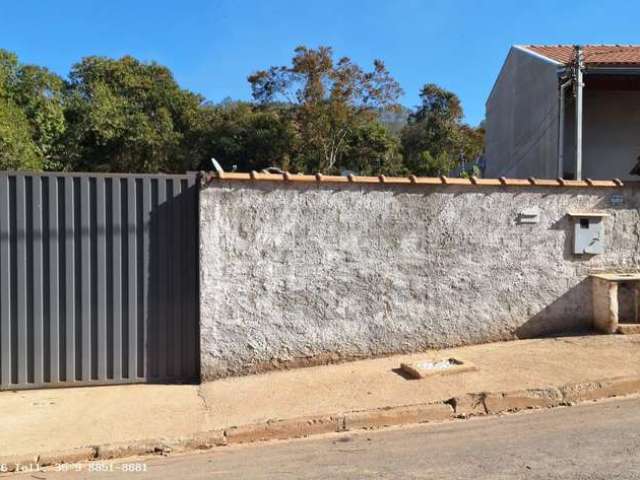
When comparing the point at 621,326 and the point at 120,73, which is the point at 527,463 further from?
the point at 120,73

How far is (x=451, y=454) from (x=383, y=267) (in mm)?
2762

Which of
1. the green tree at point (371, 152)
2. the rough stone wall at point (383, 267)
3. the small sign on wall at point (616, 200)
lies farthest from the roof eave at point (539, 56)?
the green tree at point (371, 152)

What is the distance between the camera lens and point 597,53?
13.3 m

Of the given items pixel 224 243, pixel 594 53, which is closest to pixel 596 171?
pixel 594 53

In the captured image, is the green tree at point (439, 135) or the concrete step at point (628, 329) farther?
the green tree at point (439, 135)

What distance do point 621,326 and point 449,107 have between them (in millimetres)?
32128

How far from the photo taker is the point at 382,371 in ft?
20.3

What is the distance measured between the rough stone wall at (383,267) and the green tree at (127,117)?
20.7m

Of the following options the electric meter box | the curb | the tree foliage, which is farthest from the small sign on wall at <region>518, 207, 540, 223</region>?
the tree foliage

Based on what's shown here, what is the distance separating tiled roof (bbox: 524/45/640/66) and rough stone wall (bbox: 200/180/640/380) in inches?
220

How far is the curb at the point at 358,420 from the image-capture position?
446 centimetres

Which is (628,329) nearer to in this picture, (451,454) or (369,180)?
(369,180)

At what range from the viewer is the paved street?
3.89 metres

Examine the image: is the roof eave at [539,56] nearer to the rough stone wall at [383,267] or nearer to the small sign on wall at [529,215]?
the rough stone wall at [383,267]
